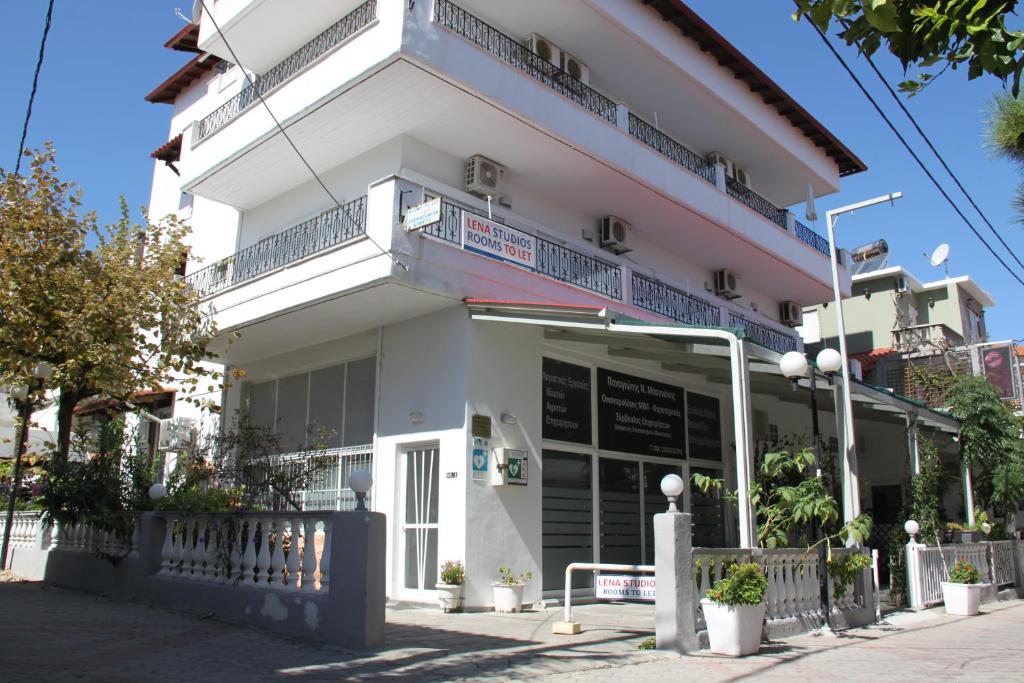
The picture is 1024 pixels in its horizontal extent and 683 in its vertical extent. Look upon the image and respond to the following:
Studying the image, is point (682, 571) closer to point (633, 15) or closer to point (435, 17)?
point (435, 17)

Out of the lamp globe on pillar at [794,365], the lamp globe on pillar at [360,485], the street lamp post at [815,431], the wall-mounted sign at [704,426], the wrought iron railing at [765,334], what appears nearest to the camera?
the lamp globe on pillar at [360,485]

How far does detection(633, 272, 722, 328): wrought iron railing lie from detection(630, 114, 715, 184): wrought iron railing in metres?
2.61

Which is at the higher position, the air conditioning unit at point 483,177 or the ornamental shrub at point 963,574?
the air conditioning unit at point 483,177

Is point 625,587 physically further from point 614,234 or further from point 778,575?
point 614,234

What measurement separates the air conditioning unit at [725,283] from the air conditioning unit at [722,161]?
2433 mm

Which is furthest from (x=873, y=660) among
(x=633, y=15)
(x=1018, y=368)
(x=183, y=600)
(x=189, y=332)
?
(x=1018, y=368)

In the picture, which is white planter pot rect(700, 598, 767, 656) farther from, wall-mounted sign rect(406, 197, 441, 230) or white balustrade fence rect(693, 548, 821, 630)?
wall-mounted sign rect(406, 197, 441, 230)

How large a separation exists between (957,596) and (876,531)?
104 inches

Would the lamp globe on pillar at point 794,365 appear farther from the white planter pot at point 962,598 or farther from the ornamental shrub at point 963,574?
the ornamental shrub at point 963,574

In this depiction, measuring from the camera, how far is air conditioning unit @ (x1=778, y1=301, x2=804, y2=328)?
22.6m

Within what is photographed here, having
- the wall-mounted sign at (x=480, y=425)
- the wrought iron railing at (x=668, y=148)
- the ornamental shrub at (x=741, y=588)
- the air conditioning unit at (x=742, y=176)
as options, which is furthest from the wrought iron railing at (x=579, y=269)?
the air conditioning unit at (x=742, y=176)

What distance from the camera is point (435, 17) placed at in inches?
477

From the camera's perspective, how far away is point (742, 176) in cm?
2141

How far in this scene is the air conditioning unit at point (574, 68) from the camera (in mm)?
16375
